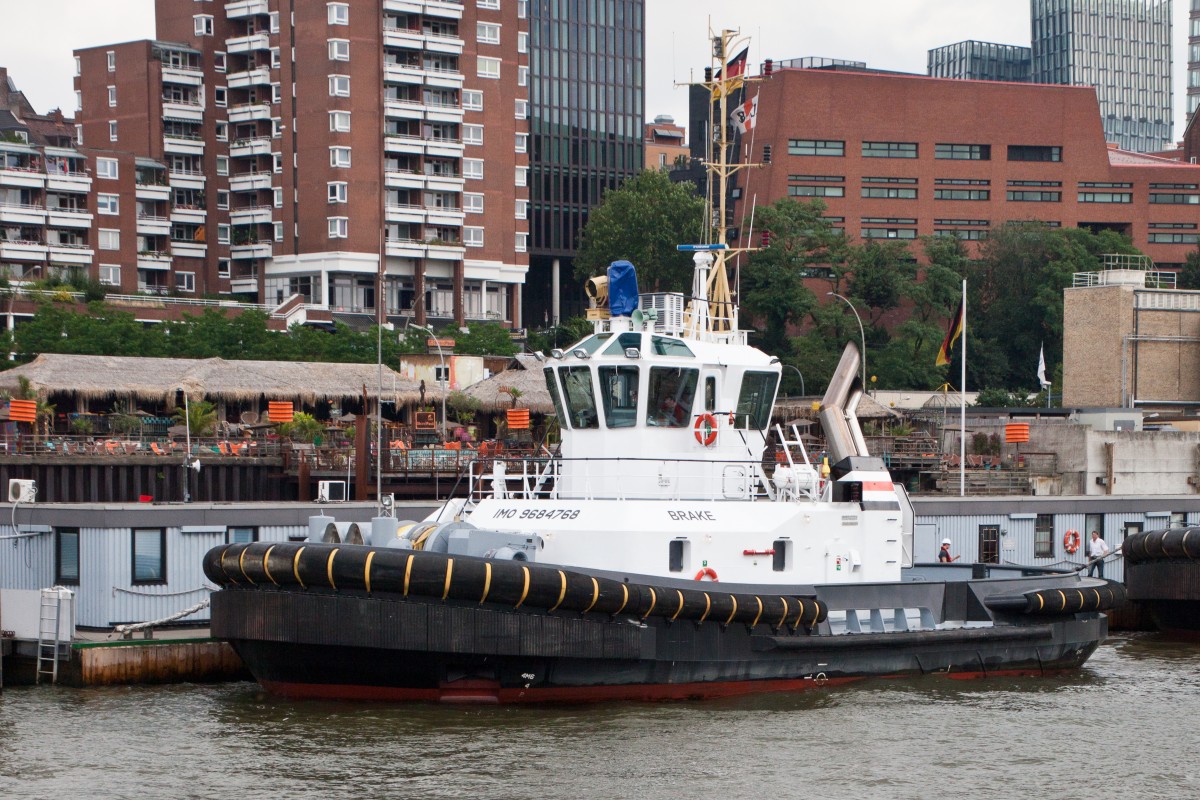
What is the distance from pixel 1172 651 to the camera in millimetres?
28641

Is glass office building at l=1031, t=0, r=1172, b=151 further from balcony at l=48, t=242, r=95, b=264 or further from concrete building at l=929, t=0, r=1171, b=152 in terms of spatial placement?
balcony at l=48, t=242, r=95, b=264

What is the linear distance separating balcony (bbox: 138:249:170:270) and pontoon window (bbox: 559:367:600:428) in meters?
63.5

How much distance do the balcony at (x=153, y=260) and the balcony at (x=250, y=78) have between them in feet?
30.6

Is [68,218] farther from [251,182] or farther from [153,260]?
[251,182]

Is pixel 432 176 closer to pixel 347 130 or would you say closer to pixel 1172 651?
pixel 347 130

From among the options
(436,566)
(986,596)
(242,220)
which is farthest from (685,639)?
(242,220)

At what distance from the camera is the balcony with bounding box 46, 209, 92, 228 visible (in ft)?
258

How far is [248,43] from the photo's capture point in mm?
83625

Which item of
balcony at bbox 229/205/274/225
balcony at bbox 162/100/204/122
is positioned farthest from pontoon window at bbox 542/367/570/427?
balcony at bbox 162/100/204/122

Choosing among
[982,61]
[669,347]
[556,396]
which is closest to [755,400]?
[669,347]

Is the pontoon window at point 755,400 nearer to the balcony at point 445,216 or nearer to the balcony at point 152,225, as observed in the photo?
the balcony at point 445,216

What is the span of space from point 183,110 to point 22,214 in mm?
11226

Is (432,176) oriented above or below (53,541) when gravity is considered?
above

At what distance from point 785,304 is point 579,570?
5699cm
